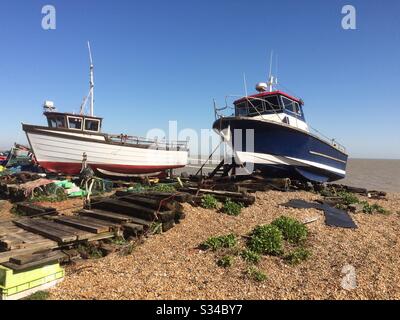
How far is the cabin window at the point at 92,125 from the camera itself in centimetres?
2145

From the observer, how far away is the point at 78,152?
20.4m

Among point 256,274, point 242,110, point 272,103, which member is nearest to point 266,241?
point 256,274

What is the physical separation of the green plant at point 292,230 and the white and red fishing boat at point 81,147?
13.4 metres

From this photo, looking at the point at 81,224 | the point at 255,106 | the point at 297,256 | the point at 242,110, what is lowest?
the point at 297,256

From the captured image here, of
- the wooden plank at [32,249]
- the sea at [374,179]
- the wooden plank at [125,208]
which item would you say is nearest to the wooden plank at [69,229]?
the wooden plank at [32,249]

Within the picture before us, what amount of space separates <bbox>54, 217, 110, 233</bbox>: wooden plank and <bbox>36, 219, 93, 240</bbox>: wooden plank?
153 mm

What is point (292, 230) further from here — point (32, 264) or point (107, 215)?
point (32, 264)

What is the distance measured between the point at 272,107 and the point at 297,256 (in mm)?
13179

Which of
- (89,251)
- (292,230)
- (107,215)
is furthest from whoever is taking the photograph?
(107,215)

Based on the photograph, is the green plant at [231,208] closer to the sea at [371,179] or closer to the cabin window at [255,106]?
the cabin window at [255,106]

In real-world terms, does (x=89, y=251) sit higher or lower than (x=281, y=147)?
lower

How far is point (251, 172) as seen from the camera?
1867cm
